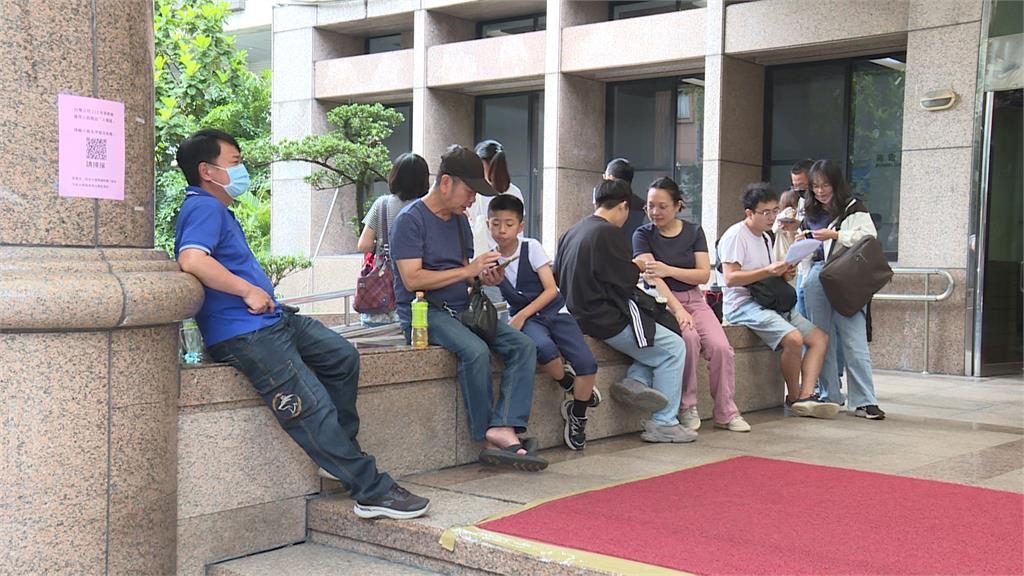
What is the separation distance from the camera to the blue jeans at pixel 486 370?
5523 mm

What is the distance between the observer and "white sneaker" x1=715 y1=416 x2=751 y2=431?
7.20 m

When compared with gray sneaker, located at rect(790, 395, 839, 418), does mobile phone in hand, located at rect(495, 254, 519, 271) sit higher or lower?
higher

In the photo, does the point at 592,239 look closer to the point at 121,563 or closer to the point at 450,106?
the point at 121,563

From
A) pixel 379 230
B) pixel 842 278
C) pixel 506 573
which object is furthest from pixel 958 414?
pixel 506 573

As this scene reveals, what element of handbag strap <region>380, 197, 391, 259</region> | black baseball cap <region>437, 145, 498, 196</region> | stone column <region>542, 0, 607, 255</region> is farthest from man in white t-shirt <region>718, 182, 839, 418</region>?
stone column <region>542, 0, 607, 255</region>

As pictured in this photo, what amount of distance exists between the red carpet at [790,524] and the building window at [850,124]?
8.85 meters

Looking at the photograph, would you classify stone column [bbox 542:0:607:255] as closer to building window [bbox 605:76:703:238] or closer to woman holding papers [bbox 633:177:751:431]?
building window [bbox 605:76:703:238]

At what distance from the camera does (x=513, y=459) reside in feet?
17.9

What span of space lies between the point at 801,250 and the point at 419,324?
3.39 metres

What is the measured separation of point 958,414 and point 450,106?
12141 millimetres

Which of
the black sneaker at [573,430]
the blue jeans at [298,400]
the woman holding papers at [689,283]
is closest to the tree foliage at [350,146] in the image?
the woman holding papers at [689,283]

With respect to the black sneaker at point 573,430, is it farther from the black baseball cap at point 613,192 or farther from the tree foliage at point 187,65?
the tree foliage at point 187,65

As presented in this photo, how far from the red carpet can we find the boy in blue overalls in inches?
38.4

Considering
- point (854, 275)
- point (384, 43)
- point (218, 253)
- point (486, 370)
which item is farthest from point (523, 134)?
point (218, 253)
